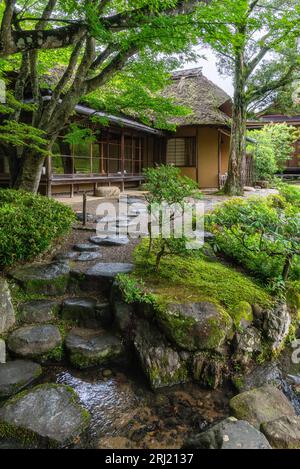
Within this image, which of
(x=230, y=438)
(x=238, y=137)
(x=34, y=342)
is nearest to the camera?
(x=230, y=438)

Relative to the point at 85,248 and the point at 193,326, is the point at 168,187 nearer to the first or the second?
the point at 193,326

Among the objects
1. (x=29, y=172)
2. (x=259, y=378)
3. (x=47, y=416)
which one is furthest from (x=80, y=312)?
(x=29, y=172)

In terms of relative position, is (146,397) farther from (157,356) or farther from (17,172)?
(17,172)

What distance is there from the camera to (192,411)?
2.87 metres

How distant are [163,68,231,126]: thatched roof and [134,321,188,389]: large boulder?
1218 centimetres

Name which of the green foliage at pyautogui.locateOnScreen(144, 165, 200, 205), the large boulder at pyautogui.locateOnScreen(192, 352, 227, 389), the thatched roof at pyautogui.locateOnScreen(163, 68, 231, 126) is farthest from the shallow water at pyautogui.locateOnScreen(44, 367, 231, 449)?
the thatched roof at pyautogui.locateOnScreen(163, 68, 231, 126)

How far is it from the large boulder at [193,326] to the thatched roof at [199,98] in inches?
469

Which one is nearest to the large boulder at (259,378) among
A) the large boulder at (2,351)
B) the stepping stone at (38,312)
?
the stepping stone at (38,312)

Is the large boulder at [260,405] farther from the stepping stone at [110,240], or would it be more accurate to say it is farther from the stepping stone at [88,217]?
the stepping stone at [88,217]

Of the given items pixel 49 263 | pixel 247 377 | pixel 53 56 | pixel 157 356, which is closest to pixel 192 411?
pixel 157 356

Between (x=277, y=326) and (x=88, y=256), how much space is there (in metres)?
2.69

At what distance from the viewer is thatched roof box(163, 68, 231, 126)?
1416 cm

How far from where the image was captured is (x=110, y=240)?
5453 mm

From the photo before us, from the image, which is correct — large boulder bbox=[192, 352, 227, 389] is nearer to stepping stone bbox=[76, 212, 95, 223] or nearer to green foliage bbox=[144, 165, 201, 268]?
green foliage bbox=[144, 165, 201, 268]
